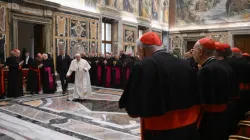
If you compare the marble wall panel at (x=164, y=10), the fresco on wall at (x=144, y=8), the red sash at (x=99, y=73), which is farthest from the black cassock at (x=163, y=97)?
the marble wall panel at (x=164, y=10)

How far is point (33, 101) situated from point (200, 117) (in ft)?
22.7

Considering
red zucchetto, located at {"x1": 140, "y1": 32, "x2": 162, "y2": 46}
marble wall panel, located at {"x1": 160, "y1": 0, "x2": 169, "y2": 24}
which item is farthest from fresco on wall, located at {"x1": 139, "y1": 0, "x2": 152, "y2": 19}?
red zucchetto, located at {"x1": 140, "y1": 32, "x2": 162, "y2": 46}

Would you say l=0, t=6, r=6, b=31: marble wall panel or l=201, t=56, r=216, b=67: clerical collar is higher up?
l=0, t=6, r=6, b=31: marble wall panel

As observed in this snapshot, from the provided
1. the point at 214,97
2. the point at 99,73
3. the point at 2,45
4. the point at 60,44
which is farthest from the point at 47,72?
the point at 214,97

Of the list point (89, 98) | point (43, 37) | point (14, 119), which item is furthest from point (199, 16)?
point (14, 119)

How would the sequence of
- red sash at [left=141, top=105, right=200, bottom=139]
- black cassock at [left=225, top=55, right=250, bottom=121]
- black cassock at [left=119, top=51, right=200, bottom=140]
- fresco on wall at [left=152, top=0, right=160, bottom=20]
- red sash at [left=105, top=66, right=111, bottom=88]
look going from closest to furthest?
black cassock at [left=119, top=51, right=200, bottom=140], red sash at [left=141, top=105, right=200, bottom=139], black cassock at [left=225, top=55, right=250, bottom=121], red sash at [left=105, top=66, right=111, bottom=88], fresco on wall at [left=152, top=0, right=160, bottom=20]

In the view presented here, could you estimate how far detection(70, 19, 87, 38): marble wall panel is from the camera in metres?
14.4

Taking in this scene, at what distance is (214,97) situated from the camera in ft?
9.46

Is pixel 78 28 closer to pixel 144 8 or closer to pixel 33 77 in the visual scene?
pixel 33 77

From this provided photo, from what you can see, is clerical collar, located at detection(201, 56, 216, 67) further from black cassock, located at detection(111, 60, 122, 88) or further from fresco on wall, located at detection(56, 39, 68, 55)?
fresco on wall, located at detection(56, 39, 68, 55)

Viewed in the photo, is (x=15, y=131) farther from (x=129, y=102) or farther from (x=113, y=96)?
(x=113, y=96)

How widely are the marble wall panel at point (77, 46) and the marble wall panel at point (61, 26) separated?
67 centimetres

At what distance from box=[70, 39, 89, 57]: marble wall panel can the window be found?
2.49m

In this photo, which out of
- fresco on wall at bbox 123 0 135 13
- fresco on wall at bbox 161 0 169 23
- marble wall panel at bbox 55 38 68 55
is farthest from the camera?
→ fresco on wall at bbox 161 0 169 23
